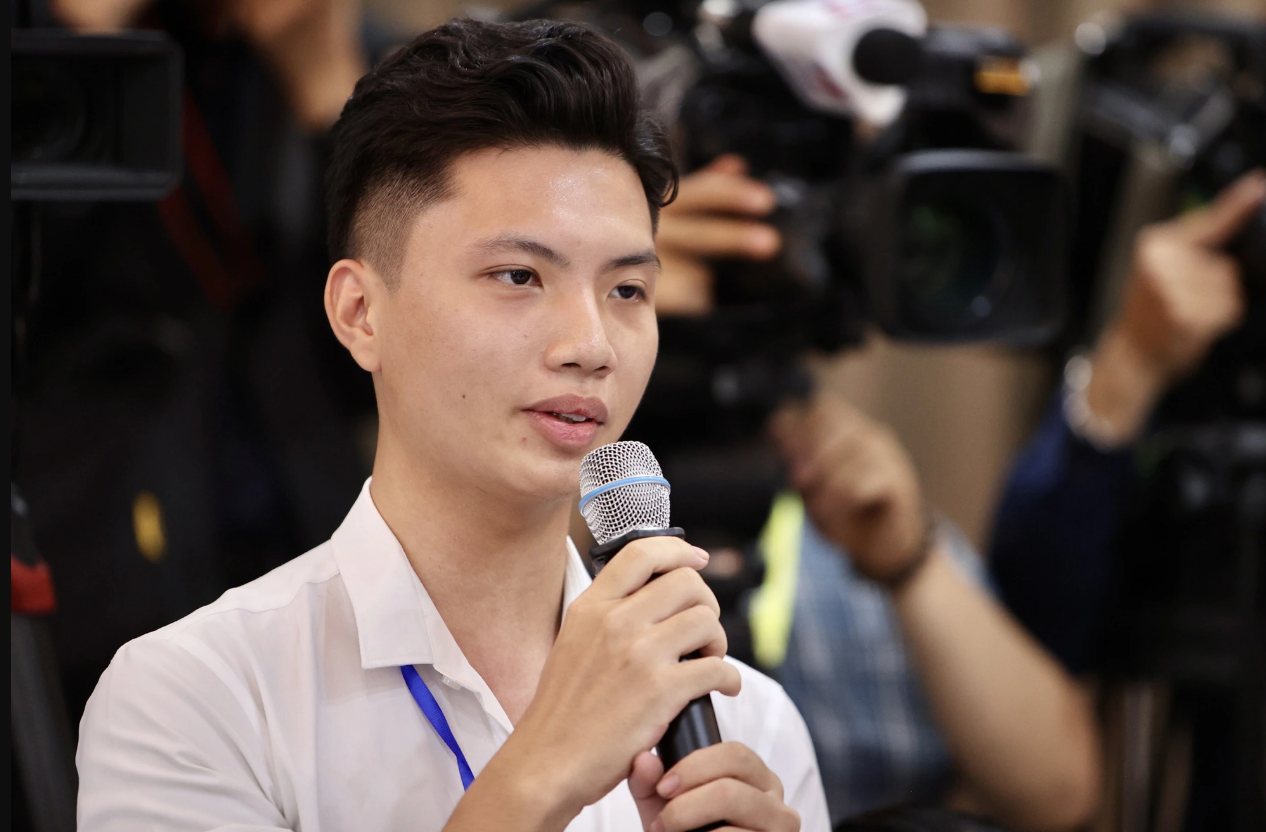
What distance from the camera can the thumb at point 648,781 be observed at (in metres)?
0.44

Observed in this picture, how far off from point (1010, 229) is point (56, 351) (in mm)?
557

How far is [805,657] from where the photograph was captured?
105 cm

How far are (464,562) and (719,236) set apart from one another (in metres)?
0.30

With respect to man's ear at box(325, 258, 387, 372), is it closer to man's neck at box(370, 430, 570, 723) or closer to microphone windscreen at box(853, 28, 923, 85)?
man's neck at box(370, 430, 570, 723)

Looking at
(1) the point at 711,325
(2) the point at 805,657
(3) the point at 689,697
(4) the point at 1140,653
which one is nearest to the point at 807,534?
(2) the point at 805,657

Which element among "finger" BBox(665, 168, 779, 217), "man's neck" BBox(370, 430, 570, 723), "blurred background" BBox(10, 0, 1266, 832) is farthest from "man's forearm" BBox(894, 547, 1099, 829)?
"man's neck" BBox(370, 430, 570, 723)

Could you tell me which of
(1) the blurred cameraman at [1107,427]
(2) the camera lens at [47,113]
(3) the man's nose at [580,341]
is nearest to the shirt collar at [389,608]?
(3) the man's nose at [580,341]

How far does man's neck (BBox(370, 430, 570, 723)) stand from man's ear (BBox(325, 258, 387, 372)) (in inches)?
1.7

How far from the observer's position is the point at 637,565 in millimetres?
441

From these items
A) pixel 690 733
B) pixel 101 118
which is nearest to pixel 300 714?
pixel 690 733

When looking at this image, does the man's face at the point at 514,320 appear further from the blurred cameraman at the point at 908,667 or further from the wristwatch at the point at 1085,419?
the wristwatch at the point at 1085,419

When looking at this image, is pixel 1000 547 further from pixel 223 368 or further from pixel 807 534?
pixel 223 368

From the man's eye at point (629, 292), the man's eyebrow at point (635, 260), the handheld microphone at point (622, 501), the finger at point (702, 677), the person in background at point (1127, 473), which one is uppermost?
the man's eyebrow at point (635, 260)

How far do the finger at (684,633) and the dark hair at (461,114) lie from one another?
Result: 165mm
